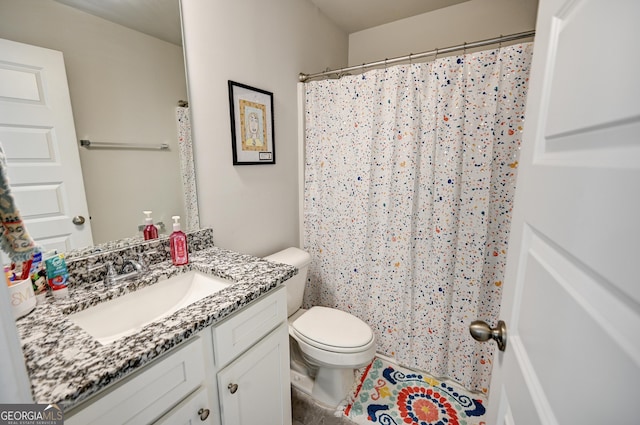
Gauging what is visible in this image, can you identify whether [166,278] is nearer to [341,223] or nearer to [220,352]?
[220,352]

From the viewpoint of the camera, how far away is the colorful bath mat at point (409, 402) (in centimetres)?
146

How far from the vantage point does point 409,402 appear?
5.13 ft

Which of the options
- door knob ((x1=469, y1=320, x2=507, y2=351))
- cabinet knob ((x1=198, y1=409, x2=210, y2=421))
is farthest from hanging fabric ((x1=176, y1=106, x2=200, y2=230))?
door knob ((x1=469, y1=320, x2=507, y2=351))

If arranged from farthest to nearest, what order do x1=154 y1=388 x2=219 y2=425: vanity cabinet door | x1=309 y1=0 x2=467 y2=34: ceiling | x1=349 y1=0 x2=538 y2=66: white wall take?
x1=309 y1=0 x2=467 y2=34: ceiling
x1=349 y1=0 x2=538 y2=66: white wall
x1=154 y1=388 x2=219 y2=425: vanity cabinet door

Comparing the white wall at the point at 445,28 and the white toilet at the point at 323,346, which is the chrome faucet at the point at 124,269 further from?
the white wall at the point at 445,28

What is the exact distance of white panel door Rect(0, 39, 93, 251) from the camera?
0.82m

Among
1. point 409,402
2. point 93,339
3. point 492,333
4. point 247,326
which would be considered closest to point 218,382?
point 247,326

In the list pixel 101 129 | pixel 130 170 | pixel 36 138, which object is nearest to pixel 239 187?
pixel 130 170

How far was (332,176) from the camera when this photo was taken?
6.30 ft

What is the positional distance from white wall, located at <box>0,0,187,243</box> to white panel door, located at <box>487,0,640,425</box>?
1325 mm

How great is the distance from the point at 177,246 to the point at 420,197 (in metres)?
1.31

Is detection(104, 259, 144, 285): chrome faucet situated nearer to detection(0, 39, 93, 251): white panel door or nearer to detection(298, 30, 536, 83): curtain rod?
detection(0, 39, 93, 251): white panel door

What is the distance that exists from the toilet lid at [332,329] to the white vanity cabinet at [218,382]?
11.1 inches

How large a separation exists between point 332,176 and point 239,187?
66cm
